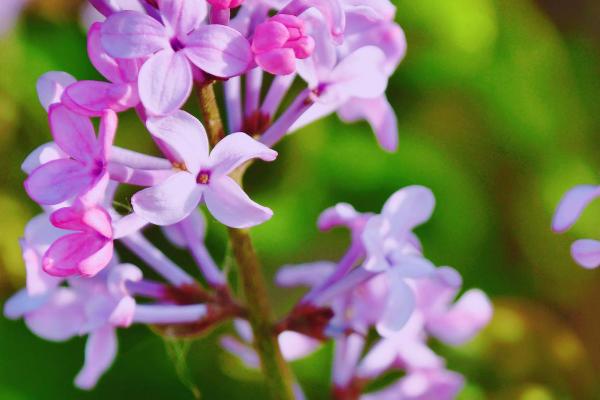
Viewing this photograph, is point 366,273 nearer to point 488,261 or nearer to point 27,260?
point 27,260

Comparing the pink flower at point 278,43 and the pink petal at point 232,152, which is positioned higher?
the pink flower at point 278,43

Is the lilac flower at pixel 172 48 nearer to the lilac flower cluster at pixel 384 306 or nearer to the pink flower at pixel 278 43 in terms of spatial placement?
the pink flower at pixel 278 43

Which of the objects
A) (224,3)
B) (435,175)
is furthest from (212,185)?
(435,175)

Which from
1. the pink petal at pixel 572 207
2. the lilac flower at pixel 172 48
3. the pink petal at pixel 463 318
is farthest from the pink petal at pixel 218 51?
the pink petal at pixel 463 318

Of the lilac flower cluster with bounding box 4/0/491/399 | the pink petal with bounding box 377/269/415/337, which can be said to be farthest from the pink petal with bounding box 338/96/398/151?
the pink petal with bounding box 377/269/415/337

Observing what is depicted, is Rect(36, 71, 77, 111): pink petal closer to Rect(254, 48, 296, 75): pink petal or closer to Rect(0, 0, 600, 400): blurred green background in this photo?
Rect(254, 48, 296, 75): pink petal

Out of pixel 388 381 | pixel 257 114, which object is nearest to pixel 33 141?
pixel 388 381

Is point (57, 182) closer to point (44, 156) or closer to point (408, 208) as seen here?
point (44, 156)
